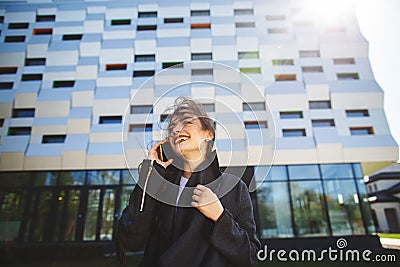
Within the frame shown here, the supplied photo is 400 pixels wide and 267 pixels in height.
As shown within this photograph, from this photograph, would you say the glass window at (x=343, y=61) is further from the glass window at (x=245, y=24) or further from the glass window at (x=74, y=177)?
the glass window at (x=74, y=177)

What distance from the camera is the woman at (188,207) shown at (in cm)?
73

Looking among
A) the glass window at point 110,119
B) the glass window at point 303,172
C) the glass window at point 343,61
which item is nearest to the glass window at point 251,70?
the glass window at point 343,61

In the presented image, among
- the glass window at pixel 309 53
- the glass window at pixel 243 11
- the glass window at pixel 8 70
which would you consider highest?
the glass window at pixel 243 11

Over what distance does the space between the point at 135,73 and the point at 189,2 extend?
159 cm

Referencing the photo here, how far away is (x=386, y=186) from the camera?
158 inches

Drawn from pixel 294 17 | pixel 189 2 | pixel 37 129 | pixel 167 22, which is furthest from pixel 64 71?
pixel 294 17

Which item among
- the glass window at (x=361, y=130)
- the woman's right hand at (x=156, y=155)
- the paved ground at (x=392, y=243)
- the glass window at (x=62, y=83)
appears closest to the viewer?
the woman's right hand at (x=156, y=155)

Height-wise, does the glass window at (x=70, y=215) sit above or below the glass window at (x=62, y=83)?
below

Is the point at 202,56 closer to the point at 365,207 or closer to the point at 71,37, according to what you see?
the point at 71,37

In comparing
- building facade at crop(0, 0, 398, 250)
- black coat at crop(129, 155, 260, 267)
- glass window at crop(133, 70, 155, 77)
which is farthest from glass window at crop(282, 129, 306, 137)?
black coat at crop(129, 155, 260, 267)

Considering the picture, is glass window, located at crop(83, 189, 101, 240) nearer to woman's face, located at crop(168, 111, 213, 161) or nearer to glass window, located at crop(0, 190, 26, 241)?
glass window, located at crop(0, 190, 26, 241)

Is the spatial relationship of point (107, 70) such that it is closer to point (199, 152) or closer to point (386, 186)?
point (199, 152)

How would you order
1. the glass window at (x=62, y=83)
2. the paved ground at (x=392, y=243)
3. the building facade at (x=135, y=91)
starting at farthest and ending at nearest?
the glass window at (x=62, y=83), the building facade at (x=135, y=91), the paved ground at (x=392, y=243)

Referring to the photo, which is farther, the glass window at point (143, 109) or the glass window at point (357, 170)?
the glass window at point (357, 170)
